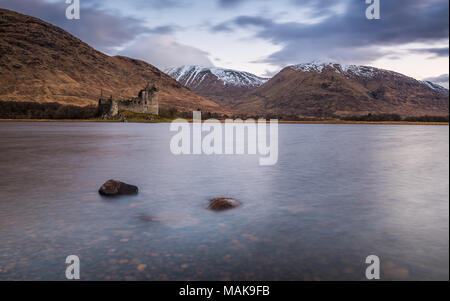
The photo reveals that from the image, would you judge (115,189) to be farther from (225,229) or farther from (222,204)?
(225,229)

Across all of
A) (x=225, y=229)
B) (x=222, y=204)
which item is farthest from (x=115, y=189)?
(x=225, y=229)

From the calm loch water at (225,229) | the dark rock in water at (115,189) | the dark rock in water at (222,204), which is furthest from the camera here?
the dark rock in water at (115,189)

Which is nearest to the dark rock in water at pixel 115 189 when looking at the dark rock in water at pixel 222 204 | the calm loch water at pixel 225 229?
the calm loch water at pixel 225 229

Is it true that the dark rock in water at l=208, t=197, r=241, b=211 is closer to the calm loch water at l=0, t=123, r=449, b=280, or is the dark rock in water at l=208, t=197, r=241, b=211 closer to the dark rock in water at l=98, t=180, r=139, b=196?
the calm loch water at l=0, t=123, r=449, b=280

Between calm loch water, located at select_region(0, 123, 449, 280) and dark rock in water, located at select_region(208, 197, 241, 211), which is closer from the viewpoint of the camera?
calm loch water, located at select_region(0, 123, 449, 280)

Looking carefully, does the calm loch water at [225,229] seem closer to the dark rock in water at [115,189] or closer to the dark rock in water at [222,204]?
the dark rock in water at [115,189]

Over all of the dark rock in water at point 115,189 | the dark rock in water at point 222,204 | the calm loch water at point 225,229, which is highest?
the dark rock in water at point 115,189

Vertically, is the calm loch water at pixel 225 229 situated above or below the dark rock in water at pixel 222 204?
below

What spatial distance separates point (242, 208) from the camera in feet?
49.4

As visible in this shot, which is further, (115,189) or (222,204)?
(115,189)

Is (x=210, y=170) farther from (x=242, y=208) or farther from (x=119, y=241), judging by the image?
(x=119, y=241)

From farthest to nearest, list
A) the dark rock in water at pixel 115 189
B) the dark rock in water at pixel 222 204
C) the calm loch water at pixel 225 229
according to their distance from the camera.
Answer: the dark rock in water at pixel 115 189, the dark rock in water at pixel 222 204, the calm loch water at pixel 225 229

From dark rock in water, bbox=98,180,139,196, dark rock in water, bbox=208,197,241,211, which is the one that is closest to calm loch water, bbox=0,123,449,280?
dark rock in water, bbox=98,180,139,196

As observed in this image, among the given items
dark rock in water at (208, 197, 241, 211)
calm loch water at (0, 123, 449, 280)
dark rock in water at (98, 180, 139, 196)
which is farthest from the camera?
dark rock in water at (98, 180, 139, 196)
